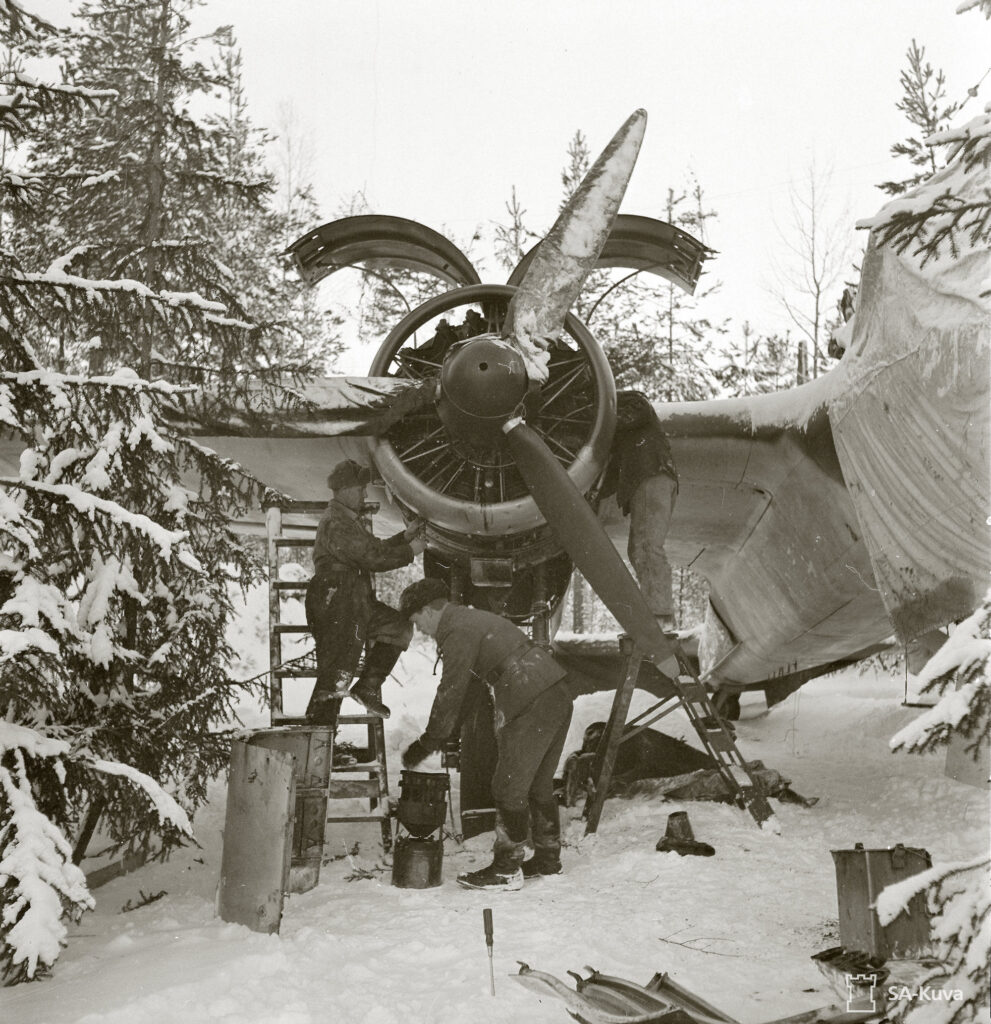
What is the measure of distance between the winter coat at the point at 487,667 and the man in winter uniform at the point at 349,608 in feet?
2.82

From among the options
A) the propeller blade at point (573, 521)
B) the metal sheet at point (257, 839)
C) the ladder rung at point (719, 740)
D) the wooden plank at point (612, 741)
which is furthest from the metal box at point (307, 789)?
the ladder rung at point (719, 740)

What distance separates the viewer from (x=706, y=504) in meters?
9.41

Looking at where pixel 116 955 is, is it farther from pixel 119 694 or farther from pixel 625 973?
pixel 625 973

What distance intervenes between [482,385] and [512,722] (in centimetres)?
220

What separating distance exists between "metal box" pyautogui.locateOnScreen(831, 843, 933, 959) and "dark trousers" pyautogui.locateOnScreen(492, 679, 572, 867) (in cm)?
216

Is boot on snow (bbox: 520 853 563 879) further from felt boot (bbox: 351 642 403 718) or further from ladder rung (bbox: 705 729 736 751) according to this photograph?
ladder rung (bbox: 705 729 736 751)

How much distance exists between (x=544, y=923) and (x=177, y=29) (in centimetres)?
793

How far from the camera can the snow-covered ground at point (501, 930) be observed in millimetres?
3426

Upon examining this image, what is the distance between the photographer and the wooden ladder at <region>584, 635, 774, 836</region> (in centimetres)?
661

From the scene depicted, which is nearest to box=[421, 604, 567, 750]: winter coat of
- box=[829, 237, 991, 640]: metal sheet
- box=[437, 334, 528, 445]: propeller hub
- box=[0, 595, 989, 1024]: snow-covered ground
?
box=[0, 595, 989, 1024]: snow-covered ground

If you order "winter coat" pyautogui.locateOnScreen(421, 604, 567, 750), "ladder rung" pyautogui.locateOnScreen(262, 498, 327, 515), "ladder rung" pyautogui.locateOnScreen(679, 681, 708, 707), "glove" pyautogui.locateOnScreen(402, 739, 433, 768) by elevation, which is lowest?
"glove" pyautogui.locateOnScreen(402, 739, 433, 768)

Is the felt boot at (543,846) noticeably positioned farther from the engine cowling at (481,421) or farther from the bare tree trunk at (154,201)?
the bare tree trunk at (154,201)

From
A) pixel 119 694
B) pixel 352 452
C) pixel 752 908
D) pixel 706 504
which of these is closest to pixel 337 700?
pixel 119 694

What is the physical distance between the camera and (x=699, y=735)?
22.9 feet
